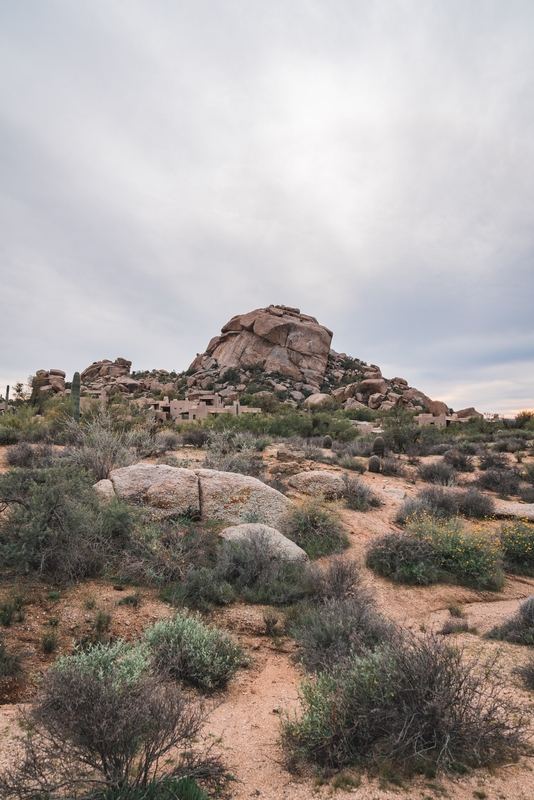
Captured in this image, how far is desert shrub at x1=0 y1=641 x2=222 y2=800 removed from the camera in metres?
2.20

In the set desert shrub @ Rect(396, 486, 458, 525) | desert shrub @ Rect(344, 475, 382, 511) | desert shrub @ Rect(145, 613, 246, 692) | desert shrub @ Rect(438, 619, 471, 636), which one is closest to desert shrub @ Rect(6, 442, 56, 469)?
desert shrub @ Rect(145, 613, 246, 692)

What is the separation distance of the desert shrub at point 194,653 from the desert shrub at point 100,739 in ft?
3.83

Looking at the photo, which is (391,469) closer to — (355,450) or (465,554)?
(355,450)

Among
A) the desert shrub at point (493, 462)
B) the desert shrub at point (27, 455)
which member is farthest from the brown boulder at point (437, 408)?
the desert shrub at point (27, 455)

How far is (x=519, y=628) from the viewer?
17.0 feet

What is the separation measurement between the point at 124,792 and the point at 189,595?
352cm

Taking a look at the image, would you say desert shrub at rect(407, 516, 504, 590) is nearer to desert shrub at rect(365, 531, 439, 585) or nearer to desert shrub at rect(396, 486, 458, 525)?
desert shrub at rect(365, 531, 439, 585)

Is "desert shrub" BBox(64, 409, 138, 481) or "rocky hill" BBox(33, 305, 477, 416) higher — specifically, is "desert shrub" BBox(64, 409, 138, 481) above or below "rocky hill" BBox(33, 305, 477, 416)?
below

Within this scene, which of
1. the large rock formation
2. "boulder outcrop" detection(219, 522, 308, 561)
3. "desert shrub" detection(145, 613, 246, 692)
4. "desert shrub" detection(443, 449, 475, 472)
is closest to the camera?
"desert shrub" detection(145, 613, 246, 692)

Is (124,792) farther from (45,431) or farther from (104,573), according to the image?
(45,431)

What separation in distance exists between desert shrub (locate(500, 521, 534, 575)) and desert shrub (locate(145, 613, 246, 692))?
641 cm

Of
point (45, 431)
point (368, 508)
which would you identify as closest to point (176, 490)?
point (368, 508)

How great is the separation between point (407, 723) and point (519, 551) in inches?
277

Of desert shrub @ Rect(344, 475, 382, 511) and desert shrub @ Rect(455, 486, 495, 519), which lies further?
desert shrub @ Rect(455, 486, 495, 519)
